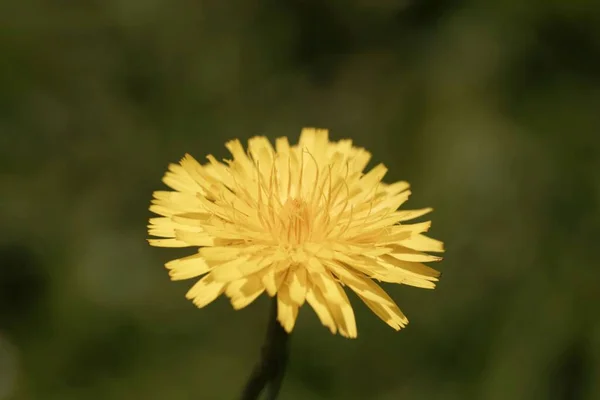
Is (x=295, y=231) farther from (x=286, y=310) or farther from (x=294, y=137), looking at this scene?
(x=294, y=137)

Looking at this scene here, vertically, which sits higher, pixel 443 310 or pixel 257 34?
pixel 257 34

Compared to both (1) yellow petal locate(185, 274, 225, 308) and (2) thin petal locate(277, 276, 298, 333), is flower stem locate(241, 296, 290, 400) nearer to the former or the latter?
(2) thin petal locate(277, 276, 298, 333)

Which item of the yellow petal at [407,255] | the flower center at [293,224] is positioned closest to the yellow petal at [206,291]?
the flower center at [293,224]

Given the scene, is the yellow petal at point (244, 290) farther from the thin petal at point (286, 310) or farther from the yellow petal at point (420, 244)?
the yellow petal at point (420, 244)
